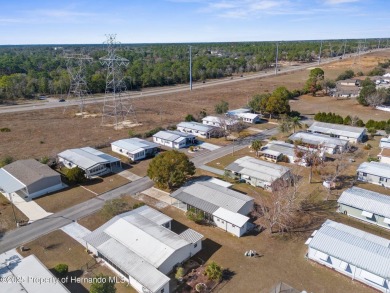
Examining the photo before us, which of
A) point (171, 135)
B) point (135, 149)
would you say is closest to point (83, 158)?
point (135, 149)

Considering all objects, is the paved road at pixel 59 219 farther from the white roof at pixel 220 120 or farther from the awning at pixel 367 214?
the awning at pixel 367 214

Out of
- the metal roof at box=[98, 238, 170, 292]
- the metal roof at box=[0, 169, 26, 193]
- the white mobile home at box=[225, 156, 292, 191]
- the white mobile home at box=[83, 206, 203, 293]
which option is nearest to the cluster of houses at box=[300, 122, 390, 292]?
the white mobile home at box=[225, 156, 292, 191]

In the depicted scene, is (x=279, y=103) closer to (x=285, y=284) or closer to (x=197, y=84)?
(x=285, y=284)

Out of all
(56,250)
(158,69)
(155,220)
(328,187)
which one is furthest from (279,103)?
(158,69)

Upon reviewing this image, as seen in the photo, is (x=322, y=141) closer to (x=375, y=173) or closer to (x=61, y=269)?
(x=375, y=173)

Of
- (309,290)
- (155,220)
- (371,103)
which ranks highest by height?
(371,103)

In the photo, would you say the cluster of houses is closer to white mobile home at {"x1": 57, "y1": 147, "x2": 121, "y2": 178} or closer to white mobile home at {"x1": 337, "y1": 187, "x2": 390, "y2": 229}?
white mobile home at {"x1": 337, "y1": 187, "x2": 390, "y2": 229}

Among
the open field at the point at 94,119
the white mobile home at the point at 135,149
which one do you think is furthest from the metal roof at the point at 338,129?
the white mobile home at the point at 135,149
